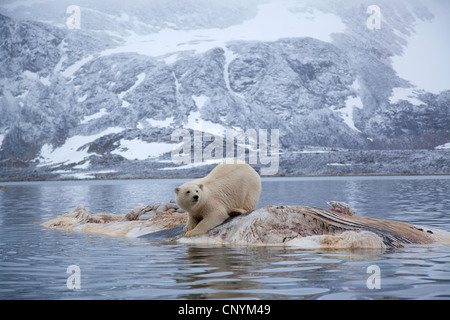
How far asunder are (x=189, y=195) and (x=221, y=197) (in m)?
1.55

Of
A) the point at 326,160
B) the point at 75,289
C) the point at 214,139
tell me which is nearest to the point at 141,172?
the point at 214,139

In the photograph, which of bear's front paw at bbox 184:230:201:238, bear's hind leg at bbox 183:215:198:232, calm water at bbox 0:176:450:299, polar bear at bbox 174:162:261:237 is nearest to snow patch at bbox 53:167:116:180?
bear's hind leg at bbox 183:215:198:232

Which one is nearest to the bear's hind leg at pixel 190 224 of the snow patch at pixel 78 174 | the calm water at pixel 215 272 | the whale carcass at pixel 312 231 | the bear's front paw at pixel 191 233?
the whale carcass at pixel 312 231

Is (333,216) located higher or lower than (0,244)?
higher

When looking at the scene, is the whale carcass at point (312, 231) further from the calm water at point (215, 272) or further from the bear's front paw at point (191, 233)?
the calm water at point (215, 272)

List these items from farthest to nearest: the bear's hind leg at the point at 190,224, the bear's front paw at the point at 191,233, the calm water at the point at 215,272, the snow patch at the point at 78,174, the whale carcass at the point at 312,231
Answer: the snow patch at the point at 78,174
the bear's hind leg at the point at 190,224
the bear's front paw at the point at 191,233
the whale carcass at the point at 312,231
the calm water at the point at 215,272

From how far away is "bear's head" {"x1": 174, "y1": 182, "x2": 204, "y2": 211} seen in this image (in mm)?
13320

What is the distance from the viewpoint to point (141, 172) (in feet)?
576

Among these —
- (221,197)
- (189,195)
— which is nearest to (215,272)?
(189,195)

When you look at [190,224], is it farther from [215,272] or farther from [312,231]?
[215,272]

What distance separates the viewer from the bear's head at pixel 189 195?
13320 millimetres

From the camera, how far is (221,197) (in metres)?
14.7
